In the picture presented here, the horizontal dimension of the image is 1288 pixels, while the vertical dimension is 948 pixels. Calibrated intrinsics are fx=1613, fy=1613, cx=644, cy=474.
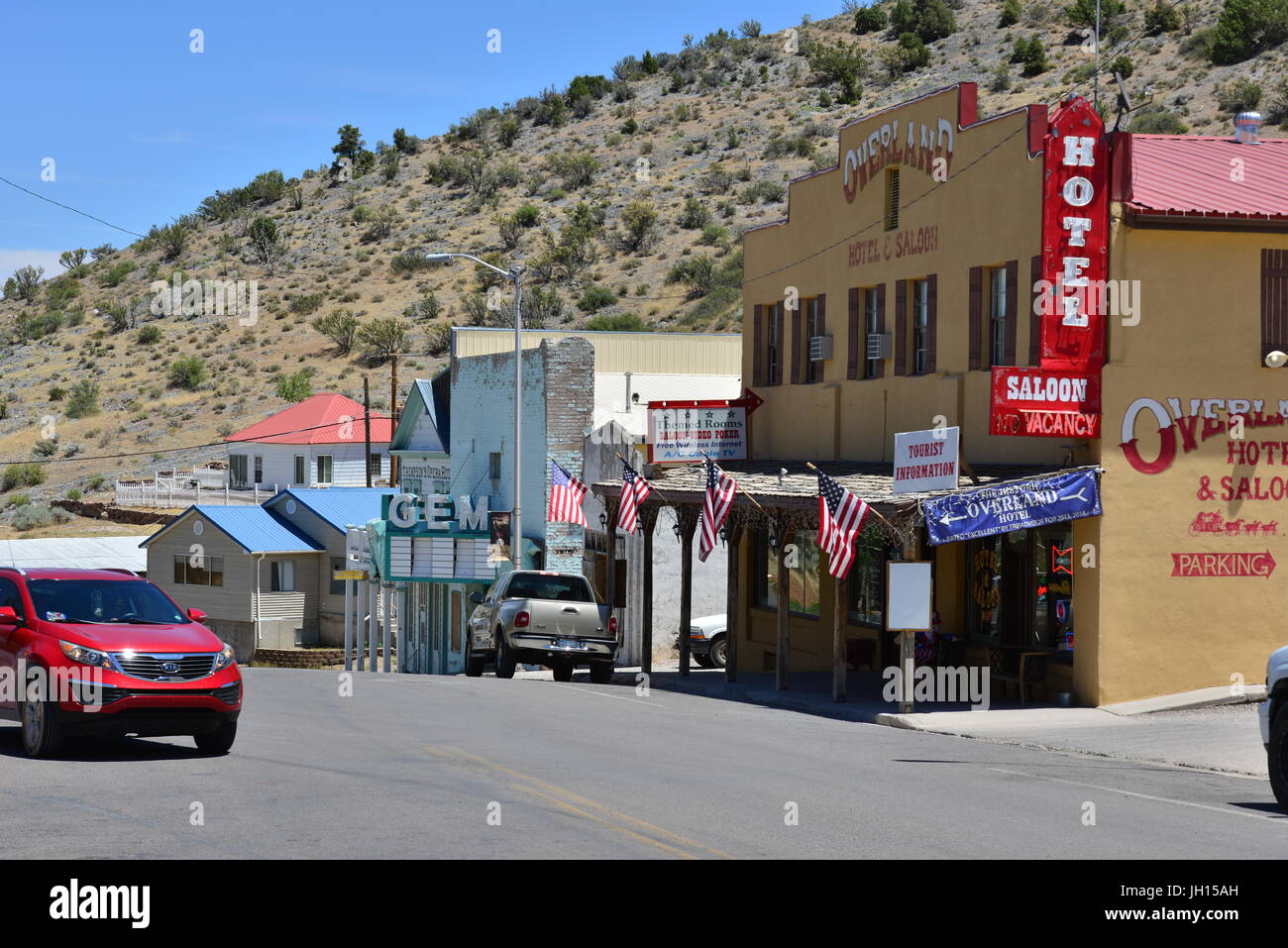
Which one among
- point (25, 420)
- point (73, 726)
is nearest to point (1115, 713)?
point (73, 726)

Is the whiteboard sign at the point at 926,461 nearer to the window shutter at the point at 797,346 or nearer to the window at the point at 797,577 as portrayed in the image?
the window at the point at 797,577

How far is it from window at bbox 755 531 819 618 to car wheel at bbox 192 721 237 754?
15591mm

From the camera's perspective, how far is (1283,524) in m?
21.8

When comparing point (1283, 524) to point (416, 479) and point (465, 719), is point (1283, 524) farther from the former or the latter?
point (416, 479)

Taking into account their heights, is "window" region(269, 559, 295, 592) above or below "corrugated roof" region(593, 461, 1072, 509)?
below

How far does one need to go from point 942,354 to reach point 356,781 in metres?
14.5

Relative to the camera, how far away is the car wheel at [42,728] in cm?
1412

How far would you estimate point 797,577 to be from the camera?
30.3 m

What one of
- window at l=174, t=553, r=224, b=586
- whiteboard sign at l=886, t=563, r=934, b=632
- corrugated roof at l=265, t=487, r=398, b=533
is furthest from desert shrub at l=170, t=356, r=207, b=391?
whiteboard sign at l=886, t=563, r=934, b=632

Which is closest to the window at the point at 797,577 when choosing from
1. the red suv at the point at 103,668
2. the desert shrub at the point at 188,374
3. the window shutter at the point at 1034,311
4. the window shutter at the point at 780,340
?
the window shutter at the point at 780,340

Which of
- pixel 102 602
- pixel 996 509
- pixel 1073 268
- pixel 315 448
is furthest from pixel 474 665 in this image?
pixel 315 448

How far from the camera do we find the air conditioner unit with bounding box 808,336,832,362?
94.8ft

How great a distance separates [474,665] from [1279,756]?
20013 mm

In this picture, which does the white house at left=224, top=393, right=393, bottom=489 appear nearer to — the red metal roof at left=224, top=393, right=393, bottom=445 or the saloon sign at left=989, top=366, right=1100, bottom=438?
the red metal roof at left=224, top=393, right=393, bottom=445
